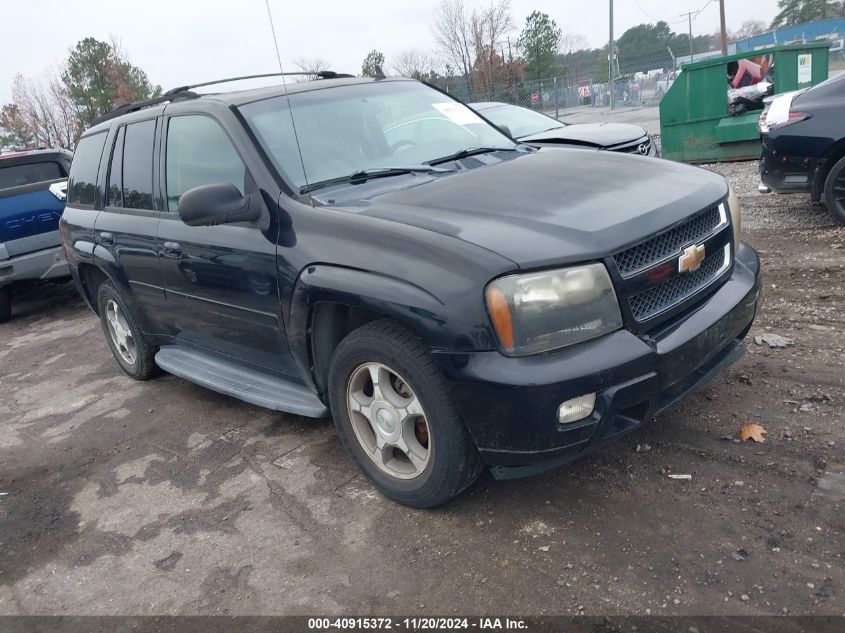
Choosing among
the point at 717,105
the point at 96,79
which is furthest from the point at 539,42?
the point at 717,105

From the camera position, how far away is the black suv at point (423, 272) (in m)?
2.62

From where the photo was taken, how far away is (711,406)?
368 centimetres

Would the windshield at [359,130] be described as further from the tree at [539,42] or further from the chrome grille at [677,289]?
the tree at [539,42]

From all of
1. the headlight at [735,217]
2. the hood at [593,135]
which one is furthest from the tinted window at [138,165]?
the hood at [593,135]

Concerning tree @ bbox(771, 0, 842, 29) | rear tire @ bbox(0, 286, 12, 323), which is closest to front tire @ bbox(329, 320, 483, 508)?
rear tire @ bbox(0, 286, 12, 323)

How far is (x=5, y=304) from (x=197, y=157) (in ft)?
19.8

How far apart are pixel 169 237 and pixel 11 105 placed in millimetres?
34343

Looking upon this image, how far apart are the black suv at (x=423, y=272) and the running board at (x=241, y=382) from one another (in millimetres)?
16

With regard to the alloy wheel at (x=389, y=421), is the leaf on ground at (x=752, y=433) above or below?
below

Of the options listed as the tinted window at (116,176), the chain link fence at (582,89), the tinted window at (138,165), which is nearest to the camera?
the tinted window at (138,165)

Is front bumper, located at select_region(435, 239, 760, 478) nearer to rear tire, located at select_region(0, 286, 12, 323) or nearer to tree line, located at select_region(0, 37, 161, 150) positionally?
rear tire, located at select_region(0, 286, 12, 323)

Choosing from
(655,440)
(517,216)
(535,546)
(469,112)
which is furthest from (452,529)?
(469,112)

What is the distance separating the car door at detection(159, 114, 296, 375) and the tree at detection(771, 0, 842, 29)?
76.1 metres

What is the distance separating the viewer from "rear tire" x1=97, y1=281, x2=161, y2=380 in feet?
16.7
